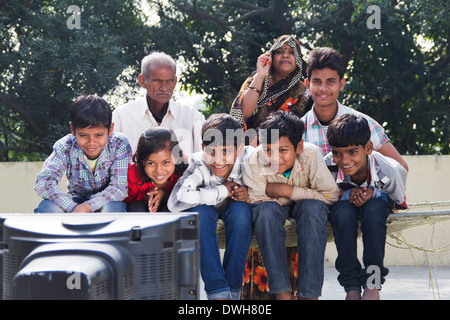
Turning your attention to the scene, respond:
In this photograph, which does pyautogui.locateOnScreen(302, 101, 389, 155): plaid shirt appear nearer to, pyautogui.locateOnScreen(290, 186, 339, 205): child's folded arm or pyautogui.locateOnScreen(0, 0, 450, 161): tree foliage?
pyautogui.locateOnScreen(290, 186, 339, 205): child's folded arm

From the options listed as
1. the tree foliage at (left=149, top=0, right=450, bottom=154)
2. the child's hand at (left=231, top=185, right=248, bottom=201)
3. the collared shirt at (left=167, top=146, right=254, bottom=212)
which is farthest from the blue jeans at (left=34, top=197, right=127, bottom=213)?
the tree foliage at (left=149, top=0, right=450, bottom=154)

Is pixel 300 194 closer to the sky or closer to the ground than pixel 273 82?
closer to the ground

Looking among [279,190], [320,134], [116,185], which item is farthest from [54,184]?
[320,134]

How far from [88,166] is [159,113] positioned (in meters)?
0.66

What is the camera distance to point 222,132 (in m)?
2.70

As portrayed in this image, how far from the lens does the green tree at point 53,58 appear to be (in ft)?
19.9

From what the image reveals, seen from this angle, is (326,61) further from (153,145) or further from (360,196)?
(153,145)

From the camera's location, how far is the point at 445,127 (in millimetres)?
6652

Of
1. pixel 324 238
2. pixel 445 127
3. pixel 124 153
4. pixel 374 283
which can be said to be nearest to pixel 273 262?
pixel 324 238

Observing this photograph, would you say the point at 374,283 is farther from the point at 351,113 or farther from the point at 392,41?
the point at 392,41

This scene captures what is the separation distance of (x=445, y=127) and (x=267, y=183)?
4.46 m

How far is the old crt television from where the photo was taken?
1.50 m

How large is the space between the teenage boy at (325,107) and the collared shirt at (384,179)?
210 mm

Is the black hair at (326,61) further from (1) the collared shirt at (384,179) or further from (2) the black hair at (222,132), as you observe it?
(2) the black hair at (222,132)
